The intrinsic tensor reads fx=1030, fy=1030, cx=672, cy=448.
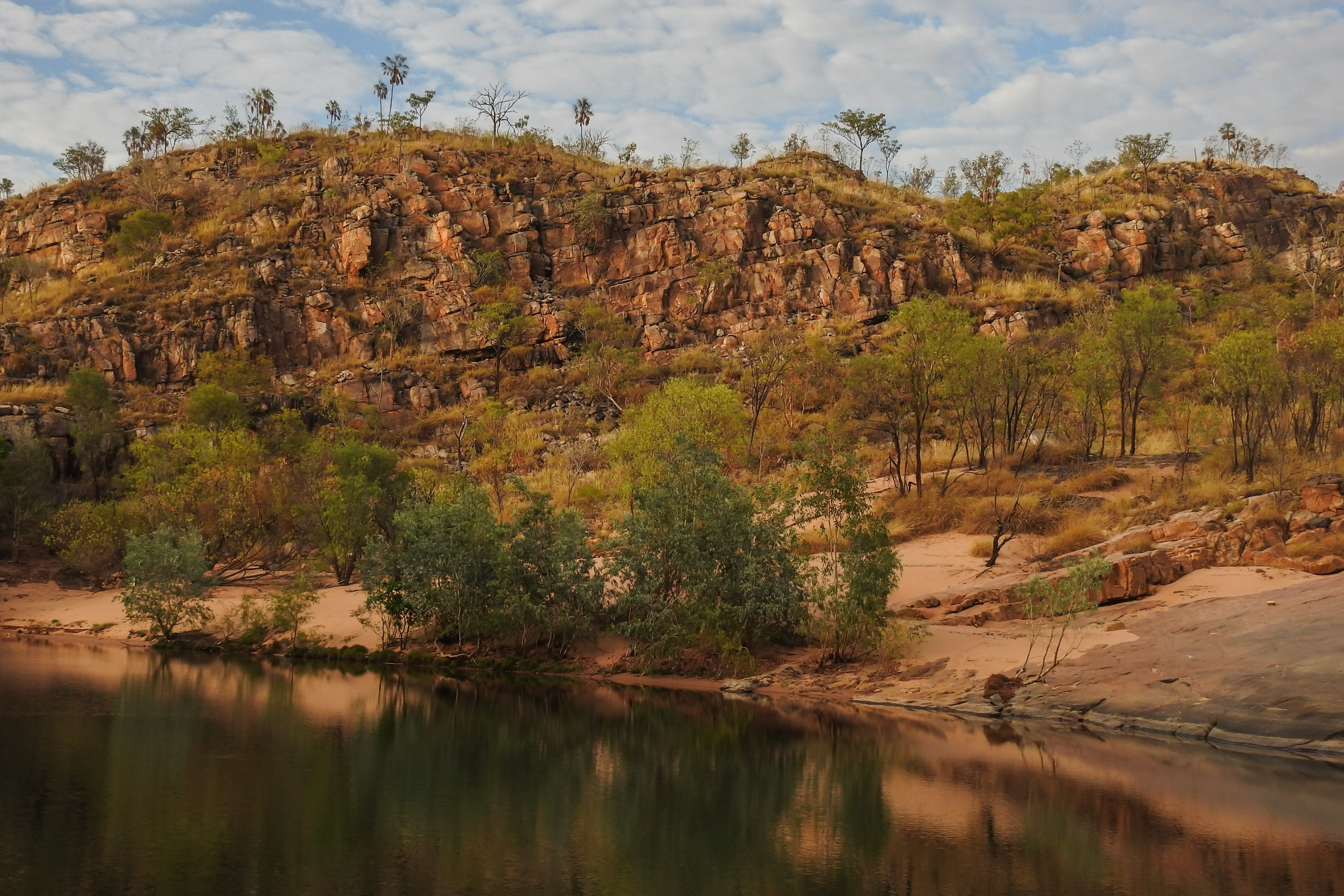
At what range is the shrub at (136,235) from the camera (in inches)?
2955

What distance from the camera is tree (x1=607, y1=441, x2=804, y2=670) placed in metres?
Answer: 29.6

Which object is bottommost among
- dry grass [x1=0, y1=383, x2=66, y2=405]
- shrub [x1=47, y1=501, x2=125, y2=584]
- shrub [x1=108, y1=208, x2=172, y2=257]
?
shrub [x1=47, y1=501, x2=125, y2=584]

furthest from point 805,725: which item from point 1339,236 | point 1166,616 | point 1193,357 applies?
point 1339,236

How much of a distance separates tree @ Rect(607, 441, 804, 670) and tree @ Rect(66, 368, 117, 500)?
35.4 meters

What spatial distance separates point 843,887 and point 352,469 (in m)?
32.6

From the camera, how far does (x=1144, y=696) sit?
23.3 metres

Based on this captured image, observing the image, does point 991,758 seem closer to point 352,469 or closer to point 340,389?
point 352,469

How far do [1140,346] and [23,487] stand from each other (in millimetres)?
51156

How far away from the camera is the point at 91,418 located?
5472 centimetres

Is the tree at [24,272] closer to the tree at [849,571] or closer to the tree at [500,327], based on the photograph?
the tree at [500,327]

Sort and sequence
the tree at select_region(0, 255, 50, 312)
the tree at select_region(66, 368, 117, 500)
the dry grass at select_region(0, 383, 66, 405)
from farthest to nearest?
the tree at select_region(0, 255, 50, 312), the dry grass at select_region(0, 383, 66, 405), the tree at select_region(66, 368, 117, 500)

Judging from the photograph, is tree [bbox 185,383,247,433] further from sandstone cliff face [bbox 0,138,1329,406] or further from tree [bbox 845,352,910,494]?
tree [bbox 845,352,910,494]

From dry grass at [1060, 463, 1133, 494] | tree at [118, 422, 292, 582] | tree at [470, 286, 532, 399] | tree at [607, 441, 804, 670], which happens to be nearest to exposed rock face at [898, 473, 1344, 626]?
tree at [607, 441, 804, 670]

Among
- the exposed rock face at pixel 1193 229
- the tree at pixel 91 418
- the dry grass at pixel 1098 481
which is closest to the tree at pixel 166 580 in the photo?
the tree at pixel 91 418
